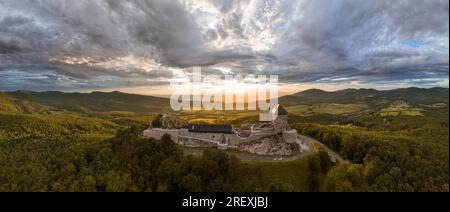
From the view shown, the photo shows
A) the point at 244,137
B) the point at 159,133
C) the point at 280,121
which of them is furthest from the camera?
the point at 159,133

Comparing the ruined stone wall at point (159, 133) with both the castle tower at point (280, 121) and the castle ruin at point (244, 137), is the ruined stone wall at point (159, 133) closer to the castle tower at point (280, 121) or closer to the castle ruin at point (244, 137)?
the castle ruin at point (244, 137)

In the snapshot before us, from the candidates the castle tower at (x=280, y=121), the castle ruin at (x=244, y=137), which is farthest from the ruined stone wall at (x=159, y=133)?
the castle tower at (x=280, y=121)

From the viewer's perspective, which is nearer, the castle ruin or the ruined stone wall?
the castle ruin

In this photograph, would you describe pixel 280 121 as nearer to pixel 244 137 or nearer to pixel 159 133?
pixel 244 137

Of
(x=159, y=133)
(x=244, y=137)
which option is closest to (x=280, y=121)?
(x=244, y=137)

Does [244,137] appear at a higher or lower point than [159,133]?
lower

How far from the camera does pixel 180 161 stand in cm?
4753

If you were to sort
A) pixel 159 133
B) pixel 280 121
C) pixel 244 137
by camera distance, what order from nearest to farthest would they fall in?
pixel 244 137 < pixel 280 121 < pixel 159 133

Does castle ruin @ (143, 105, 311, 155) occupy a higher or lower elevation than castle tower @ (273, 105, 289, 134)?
lower

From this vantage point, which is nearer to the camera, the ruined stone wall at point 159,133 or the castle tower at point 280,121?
the castle tower at point 280,121

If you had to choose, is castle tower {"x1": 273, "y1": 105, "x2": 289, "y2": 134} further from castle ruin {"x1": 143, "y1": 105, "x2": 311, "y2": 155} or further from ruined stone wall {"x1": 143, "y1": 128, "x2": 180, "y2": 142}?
ruined stone wall {"x1": 143, "y1": 128, "x2": 180, "y2": 142}

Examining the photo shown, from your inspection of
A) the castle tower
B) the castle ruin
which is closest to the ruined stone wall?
the castle ruin

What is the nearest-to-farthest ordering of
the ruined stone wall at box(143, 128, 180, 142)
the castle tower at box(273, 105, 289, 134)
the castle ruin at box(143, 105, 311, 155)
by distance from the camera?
1. the castle ruin at box(143, 105, 311, 155)
2. the castle tower at box(273, 105, 289, 134)
3. the ruined stone wall at box(143, 128, 180, 142)
